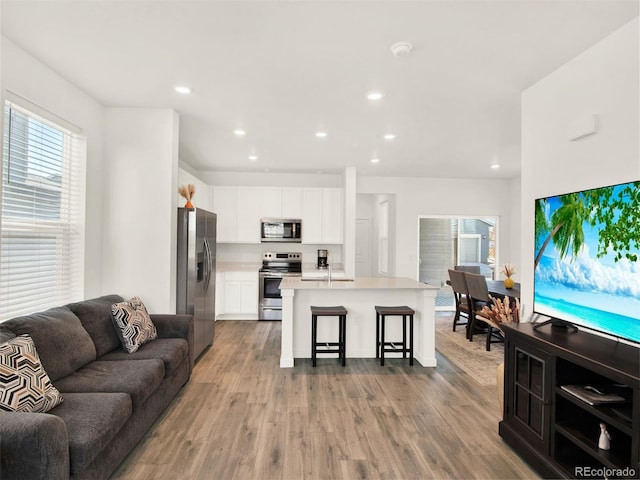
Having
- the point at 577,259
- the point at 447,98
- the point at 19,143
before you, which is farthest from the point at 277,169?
the point at 577,259

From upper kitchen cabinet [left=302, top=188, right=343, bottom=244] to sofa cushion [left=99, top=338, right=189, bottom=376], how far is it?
3.56 meters

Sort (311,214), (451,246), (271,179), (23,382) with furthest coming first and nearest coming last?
1. (451,246)
2. (271,179)
3. (311,214)
4. (23,382)

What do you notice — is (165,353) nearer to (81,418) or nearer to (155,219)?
(81,418)

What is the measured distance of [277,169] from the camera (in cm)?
632

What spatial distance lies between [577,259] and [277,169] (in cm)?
502

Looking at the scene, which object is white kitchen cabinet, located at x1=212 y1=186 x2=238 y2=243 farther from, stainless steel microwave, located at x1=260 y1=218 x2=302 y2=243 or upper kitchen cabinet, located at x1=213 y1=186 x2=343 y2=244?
stainless steel microwave, located at x1=260 y1=218 x2=302 y2=243

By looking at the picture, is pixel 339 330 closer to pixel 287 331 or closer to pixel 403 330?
pixel 287 331

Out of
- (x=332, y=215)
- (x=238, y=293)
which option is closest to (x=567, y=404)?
(x=332, y=215)

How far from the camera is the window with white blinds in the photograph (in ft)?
7.99

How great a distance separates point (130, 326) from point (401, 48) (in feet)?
9.74

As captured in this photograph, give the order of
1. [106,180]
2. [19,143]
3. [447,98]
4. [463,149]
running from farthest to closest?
1. [463,149]
2. [106,180]
3. [447,98]
4. [19,143]

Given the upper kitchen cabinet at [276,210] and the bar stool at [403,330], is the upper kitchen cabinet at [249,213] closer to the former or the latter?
the upper kitchen cabinet at [276,210]

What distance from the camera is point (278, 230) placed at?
627 centimetres

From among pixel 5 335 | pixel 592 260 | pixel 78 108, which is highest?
pixel 78 108
